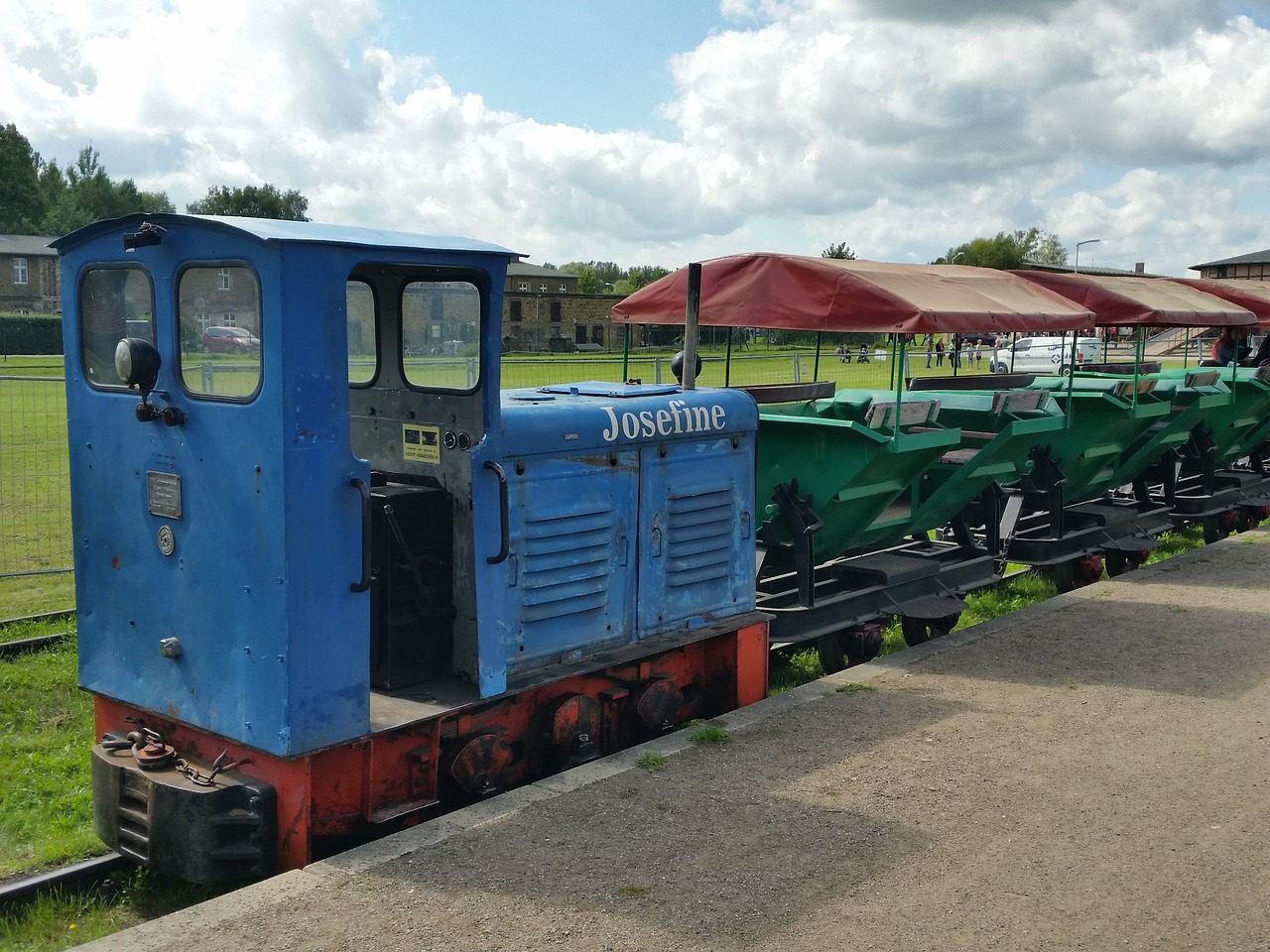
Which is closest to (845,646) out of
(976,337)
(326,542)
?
(326,542)

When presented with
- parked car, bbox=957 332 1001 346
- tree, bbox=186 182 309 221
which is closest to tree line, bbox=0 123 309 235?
tree, bbox=186 182 309 221

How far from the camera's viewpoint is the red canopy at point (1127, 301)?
11.1 metres

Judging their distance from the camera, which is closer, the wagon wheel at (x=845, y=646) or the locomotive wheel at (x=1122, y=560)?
the wagon wheel at (x=845, y=646)

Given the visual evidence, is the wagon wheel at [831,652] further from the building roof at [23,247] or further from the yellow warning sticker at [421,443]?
the building roof at [23,247]

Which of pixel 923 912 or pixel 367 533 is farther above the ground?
pixel 367 533

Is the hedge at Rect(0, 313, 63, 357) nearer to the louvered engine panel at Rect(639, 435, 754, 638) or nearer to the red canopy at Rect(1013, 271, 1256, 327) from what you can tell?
the red canopy at Rect(1013, 271, 1256, 327)

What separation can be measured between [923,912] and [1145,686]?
12.2ft

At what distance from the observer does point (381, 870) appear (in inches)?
183

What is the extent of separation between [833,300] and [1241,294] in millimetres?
9743

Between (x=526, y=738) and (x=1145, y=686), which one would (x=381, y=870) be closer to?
(x=526, y=738)

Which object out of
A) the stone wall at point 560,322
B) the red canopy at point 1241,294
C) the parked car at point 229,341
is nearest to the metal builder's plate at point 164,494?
the parked car at point 229,341

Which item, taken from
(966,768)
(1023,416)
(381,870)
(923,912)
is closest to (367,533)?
(381,870)

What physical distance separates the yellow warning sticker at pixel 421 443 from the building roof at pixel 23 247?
57.5 metres

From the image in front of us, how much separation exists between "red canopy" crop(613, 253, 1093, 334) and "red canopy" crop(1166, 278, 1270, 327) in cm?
651
